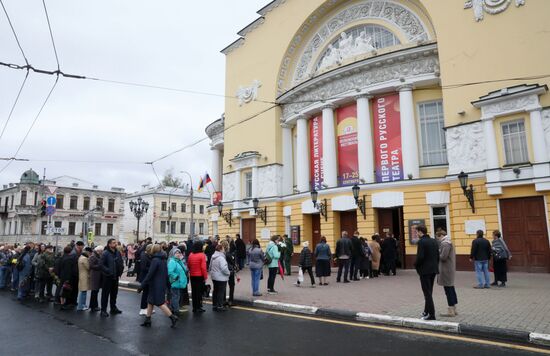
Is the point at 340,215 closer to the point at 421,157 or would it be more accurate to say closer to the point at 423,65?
the point at 421,157

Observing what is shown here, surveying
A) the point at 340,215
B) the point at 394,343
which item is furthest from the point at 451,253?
the point at 340,215

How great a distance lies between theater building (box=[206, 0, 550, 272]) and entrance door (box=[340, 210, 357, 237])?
0.06m

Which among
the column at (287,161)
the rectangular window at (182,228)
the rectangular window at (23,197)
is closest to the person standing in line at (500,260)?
the column at (287,161)

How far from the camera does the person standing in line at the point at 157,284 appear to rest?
8125 mm

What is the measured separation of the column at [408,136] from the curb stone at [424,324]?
12.1 metres

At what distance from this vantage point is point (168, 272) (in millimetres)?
8961

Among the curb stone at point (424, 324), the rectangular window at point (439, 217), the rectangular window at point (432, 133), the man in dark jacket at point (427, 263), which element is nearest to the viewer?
the curb stone at point (424, 324)

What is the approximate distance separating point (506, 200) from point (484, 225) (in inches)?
54.3

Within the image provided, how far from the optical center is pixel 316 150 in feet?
78.8

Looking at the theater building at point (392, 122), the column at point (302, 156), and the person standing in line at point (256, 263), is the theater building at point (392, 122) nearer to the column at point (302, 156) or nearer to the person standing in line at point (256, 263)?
the column at point (302, 156)

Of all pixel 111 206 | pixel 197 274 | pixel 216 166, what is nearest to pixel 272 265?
pixel 197 274

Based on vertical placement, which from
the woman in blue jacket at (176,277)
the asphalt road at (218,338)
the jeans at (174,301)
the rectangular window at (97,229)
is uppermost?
the rectangular window at (97,229)

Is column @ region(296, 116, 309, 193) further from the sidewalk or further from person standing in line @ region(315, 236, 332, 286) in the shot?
person standing in line @ region(315, 236, 332, 286)

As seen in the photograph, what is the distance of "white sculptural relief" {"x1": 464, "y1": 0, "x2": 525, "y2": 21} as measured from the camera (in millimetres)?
17016
